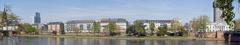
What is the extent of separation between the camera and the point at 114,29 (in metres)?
162

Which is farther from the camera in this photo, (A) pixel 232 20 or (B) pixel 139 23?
(B) pixel 139 23

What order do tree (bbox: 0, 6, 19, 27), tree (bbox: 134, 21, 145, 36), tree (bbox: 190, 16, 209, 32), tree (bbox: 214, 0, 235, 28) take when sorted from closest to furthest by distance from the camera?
tree (bbox: 214, 0, 235, 28) → tree (bbox: 0, 6, 19, 27) → tree (bbox: 190, 16, 209, 32) → tree (bbox: 134, 21, 145, 36)

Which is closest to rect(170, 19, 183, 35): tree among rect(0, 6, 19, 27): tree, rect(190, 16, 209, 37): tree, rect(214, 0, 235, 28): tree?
rect(190, 16, 209, 37): tree

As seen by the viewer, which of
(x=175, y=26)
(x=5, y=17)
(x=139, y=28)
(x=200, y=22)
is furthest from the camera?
(x=139, y=28)

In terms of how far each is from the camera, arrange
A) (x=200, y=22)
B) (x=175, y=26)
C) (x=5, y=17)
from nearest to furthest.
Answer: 1. (x=5, y=17)
2. (x=200, y=22)
3. (x=175, y=26)

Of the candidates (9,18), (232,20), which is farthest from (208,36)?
(232,20)

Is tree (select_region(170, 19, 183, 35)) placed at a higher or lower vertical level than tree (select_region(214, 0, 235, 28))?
lower

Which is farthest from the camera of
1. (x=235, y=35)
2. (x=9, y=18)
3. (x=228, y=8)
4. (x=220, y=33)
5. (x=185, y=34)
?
(x=185, y=34)

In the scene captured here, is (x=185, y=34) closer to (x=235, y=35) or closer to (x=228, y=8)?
(x=235, y=35)

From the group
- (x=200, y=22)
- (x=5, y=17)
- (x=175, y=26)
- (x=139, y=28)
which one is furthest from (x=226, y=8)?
(x=139, y=28)

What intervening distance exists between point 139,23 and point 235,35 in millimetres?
41888

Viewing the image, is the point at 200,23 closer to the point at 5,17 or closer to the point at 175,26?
the point at 175,26

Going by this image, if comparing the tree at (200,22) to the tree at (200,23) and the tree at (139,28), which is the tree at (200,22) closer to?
the tree at (200,23)

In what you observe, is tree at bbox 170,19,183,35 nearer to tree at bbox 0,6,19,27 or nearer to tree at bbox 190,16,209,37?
tree at bbox 190,16,209,37
